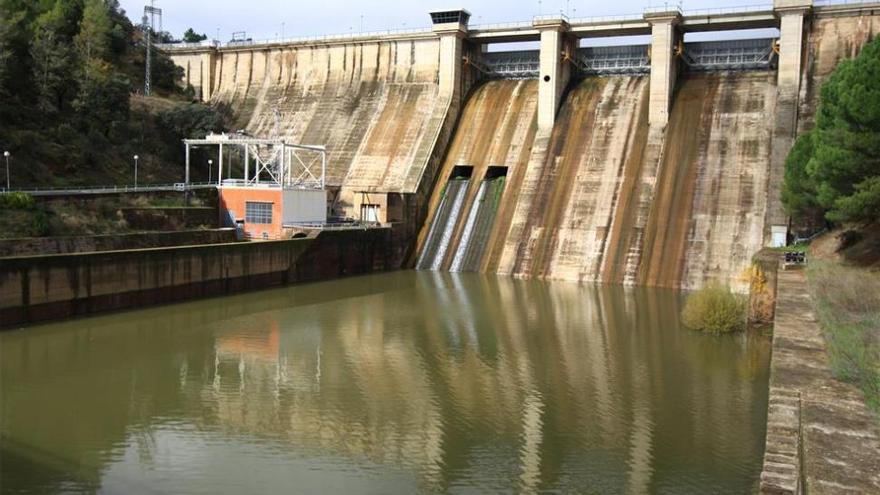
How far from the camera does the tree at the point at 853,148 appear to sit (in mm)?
19000

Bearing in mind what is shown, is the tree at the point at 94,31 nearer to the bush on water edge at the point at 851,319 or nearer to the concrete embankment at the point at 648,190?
the concrete embankment at the point at 648,190

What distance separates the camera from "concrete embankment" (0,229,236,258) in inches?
912

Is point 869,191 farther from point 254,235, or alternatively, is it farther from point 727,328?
point 254,235

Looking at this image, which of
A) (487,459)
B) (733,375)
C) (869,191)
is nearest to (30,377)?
(487,459)

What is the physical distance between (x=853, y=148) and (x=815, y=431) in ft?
44.7

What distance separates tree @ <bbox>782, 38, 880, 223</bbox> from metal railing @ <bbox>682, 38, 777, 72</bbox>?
1436 cm

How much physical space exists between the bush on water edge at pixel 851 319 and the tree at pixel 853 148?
157 cm

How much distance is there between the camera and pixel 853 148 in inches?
767

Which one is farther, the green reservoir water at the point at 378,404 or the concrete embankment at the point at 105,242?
the concrete embankment at the point at 105,242

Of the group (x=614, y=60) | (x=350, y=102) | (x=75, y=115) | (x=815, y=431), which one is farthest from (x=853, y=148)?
(x=75, y=115)

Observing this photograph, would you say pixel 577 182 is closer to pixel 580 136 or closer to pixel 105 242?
pixel 580 136

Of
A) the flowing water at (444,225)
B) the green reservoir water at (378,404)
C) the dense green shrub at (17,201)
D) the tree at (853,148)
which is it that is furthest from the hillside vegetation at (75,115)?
the tree at (853,148)

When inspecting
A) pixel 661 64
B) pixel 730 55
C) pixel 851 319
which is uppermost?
pixel 730 55

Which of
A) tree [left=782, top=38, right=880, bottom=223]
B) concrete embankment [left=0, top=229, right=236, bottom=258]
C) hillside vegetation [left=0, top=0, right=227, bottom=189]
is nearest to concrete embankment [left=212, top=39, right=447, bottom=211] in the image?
hillside vegetation [left=0, top=0, right=227, bottom=189]
